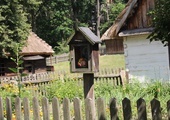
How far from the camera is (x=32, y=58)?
102 feet

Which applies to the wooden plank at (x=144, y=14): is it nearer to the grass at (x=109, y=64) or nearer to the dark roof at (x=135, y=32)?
the dark roof at (x=135, y=32)

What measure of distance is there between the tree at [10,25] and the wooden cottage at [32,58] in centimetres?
232

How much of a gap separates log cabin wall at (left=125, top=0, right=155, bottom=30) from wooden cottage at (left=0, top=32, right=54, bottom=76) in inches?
687

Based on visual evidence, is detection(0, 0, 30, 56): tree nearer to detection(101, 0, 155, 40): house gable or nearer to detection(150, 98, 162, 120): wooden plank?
detection(101, 0, 155, 40): house gable

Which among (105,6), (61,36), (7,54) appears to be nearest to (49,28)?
(61,36)

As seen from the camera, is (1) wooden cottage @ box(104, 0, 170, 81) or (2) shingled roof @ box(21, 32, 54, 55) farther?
(2) shingled roof @ box(21, 32, 54, 55)

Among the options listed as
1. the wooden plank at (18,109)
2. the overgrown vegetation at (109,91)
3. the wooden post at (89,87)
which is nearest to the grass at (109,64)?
the overgrown vegetation at (109,91)

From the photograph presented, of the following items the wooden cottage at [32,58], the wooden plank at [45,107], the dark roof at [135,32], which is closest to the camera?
the wooden plank at [45,107]

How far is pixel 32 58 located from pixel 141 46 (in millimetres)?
18651

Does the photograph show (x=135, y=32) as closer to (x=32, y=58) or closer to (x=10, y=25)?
(x=10, y=25)

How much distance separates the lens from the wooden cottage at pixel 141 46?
13617mm

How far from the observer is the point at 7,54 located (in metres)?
27.3

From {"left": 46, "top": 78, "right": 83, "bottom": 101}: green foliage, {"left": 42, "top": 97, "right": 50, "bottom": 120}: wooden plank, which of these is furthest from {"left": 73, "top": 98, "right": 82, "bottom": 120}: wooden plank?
{"left": 46, "top": 78, "right": 83, "bottom": 101}: green foliage

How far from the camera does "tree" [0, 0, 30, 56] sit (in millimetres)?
25906
